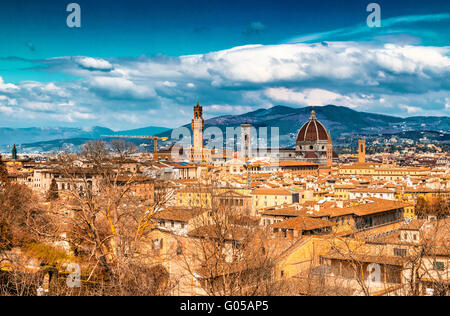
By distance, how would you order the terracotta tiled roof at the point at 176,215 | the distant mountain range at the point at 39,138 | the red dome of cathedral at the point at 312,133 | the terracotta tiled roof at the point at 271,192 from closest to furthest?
the terracotta tiled roof at the point at 176,215
the terracotta tiled roof at the point at 271,192
the red dome of cathedral at the point at 312,133
the distant mountain range at the point at 39,138

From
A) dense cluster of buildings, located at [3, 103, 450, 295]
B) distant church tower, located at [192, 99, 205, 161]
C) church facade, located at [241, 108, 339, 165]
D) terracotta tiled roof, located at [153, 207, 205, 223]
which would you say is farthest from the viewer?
church facade, located at [241, 108, 339, 165]

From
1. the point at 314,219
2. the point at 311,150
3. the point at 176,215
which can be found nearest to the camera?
the point at 176,215

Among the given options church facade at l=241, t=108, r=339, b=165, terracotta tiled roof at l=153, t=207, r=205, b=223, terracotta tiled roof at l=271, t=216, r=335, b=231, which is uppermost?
church facade at l=241, t=108, r=339, b=165

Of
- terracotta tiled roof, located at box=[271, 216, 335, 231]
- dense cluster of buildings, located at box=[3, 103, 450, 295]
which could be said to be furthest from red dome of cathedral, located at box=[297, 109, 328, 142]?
terracotta tiled roof, located at box=[271, 216, 335, 231]

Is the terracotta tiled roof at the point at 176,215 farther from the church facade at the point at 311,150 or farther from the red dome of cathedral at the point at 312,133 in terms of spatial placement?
the red dome of cathedral at the point at 312,133

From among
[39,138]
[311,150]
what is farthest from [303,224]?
[39,138]

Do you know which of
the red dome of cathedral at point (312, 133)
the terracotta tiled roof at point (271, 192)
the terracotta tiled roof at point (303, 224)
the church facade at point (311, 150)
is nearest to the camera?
the terracotta tiled roof at point (303, 224)

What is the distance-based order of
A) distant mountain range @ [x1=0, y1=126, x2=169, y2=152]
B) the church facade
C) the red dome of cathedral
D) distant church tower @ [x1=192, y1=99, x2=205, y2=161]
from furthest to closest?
distant mountain range @ [x1=0, y1=126, x2=169, y2=152] < the red dome of cathedral < the church facade < distant church tower @ [x1=192, y1=99, x2=205, y2=161]

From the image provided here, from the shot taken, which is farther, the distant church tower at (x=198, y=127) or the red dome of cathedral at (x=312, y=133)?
the red dome of cathedral at (x=312, y=133)

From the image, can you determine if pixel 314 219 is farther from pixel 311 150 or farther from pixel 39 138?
pixel 39 138

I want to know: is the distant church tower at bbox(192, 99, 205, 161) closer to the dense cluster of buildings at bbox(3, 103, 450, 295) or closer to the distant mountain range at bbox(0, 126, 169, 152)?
the dense cluster of buildings at bbox(3, 103, 450, 295)

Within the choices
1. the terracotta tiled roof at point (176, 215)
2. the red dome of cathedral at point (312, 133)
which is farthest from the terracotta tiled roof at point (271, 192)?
the red dome of cathedral at point (312, 133)
